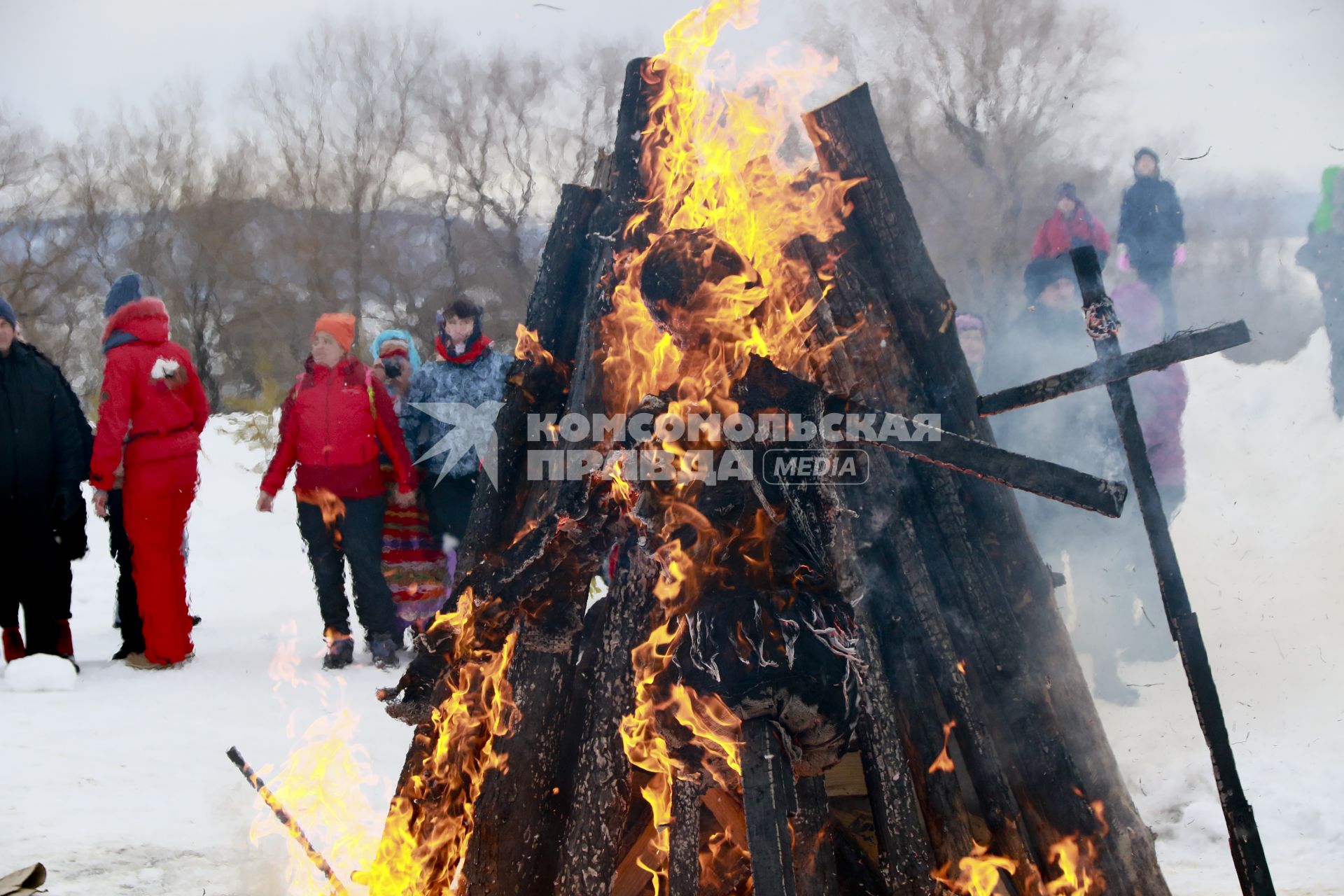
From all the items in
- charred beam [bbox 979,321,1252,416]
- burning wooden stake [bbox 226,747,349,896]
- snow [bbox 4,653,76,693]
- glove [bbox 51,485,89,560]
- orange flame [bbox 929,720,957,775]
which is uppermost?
charred beam [bbox 979,321,1252,416]

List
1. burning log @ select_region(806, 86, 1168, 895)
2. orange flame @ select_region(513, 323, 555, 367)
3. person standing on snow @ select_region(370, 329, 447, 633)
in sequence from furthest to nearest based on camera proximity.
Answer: person standing on snow @ select_region(370, 329, 447, 633)
orange flame @ select_region(513, 323, 555, 367)
burning log @ select_region(806, 86, 1168, 895)

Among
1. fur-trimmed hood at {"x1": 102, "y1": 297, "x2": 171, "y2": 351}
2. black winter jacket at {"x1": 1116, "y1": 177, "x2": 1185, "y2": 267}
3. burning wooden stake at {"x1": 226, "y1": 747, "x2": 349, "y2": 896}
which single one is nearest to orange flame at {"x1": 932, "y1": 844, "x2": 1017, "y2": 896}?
burning wooden stake at {"x1": 226, "y1": 747, "x2": 349, "y2": 896}

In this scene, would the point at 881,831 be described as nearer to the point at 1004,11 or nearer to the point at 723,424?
the point at 723,424

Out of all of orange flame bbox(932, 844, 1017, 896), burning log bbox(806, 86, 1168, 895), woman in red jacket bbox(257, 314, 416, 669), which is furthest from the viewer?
woman in red jacket bbox(257, 314, 416, 669)

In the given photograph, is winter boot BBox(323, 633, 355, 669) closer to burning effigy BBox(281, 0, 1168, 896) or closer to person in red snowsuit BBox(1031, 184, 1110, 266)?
burning effigy BBox(281, 0, 1168, 896)

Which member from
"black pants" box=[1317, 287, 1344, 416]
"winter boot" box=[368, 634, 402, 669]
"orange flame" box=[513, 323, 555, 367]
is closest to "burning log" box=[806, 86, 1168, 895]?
"orange flame" box=[513, 323, 555, 367]

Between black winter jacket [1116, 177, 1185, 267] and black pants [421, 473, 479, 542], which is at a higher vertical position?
black winter jacket [1116, 177, 1185, 267]

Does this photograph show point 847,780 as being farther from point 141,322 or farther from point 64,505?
point 141,322

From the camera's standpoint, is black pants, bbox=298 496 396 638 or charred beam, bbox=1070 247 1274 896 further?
black pants, bbox=298 496 396 638

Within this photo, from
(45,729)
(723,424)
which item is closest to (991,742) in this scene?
(723,424)

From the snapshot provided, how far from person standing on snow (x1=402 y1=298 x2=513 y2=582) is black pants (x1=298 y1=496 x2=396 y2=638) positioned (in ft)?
1.21

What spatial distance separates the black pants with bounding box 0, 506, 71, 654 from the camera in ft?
17.6

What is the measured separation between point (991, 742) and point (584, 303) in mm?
1788

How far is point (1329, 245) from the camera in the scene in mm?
9211
